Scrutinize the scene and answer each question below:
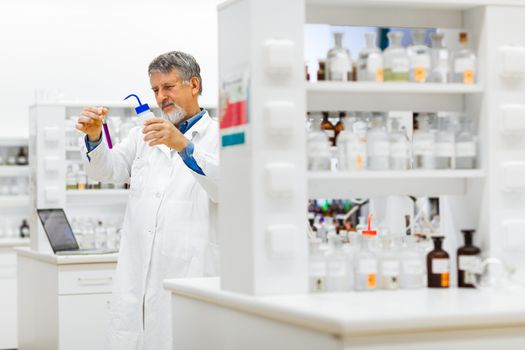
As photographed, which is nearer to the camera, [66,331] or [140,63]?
[66,331]

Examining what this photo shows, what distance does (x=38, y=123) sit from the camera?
674 cm

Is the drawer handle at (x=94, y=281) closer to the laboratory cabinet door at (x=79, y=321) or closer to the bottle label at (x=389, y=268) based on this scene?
the laboratory cabinet door at (x=79, y=321)

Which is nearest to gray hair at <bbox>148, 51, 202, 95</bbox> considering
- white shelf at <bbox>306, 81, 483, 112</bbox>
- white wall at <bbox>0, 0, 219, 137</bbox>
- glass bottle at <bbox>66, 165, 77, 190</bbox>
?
white shelf at <bbox>306, 81, 483, 112</bbox>

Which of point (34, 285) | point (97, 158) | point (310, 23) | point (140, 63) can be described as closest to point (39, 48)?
point (140, 63)

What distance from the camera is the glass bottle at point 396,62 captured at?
324 centimetres

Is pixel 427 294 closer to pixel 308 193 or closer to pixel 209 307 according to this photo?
pixel 308 193

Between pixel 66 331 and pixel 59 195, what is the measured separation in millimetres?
1315

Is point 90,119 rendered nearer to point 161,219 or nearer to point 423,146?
point 161,219

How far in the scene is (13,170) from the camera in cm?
849

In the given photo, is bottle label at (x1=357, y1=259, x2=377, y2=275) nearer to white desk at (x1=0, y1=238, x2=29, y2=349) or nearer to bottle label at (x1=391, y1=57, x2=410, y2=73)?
bottle label at (x1=391, y1=57, x2=410, y2=73)

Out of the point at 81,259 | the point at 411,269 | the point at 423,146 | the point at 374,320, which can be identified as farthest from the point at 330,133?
the point at 81,259

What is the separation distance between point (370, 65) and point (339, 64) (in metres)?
0.11

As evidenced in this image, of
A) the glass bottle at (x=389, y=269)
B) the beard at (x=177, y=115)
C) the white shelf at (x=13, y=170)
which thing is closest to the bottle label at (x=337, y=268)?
the glass bottle at (x=389, y=269)

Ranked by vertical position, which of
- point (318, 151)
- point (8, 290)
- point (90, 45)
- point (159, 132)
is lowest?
point (8, 290)
